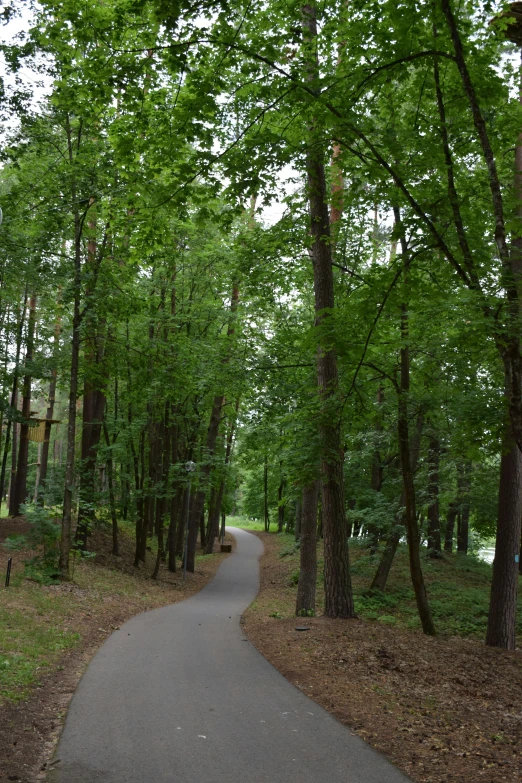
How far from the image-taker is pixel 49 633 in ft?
30.7

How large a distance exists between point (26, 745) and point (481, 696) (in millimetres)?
4950

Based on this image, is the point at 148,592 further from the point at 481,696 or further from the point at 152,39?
the point at 152,39

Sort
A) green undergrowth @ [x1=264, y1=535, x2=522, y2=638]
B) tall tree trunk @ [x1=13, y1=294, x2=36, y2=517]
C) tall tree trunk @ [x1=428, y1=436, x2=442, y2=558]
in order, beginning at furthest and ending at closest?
tall tree trunk @ [x1=13, y1=294, x2=36, y2=517] → tall tree trunk @ [x1=428, y1=436, x2=442, y2=558] → green undergrowth @ [x1=264, y1=535, x2=522, y2=638]

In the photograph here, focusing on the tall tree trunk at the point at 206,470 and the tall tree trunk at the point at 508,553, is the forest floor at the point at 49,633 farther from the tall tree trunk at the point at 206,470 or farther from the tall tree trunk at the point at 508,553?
the tall tree trunk at the point at 508,553

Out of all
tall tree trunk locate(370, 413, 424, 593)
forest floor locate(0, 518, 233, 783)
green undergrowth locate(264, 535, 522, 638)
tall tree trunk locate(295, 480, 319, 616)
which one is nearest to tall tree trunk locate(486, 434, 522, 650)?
green undergrowth locate(264, 535, 522, 638)

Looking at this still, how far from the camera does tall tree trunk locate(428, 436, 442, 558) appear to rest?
1479cm

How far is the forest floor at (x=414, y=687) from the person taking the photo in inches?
198

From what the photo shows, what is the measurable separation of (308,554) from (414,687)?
6.02 meters

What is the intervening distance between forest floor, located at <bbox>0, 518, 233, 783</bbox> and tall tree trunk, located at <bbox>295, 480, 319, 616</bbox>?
3783mm

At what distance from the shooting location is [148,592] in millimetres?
16891

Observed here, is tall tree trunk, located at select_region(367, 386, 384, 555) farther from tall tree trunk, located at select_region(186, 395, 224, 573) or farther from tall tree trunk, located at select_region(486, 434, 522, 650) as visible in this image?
→ tall tree trunk, located at select_region(186, 395, 224, 573)

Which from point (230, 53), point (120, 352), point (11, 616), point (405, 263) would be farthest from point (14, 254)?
point (405, 263)

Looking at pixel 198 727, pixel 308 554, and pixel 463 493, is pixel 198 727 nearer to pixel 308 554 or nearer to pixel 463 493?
pixel 308 554

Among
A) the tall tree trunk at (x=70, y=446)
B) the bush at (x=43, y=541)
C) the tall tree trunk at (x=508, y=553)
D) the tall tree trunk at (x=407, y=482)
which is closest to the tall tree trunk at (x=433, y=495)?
the tall tree trunk at (x=508, y=553)
